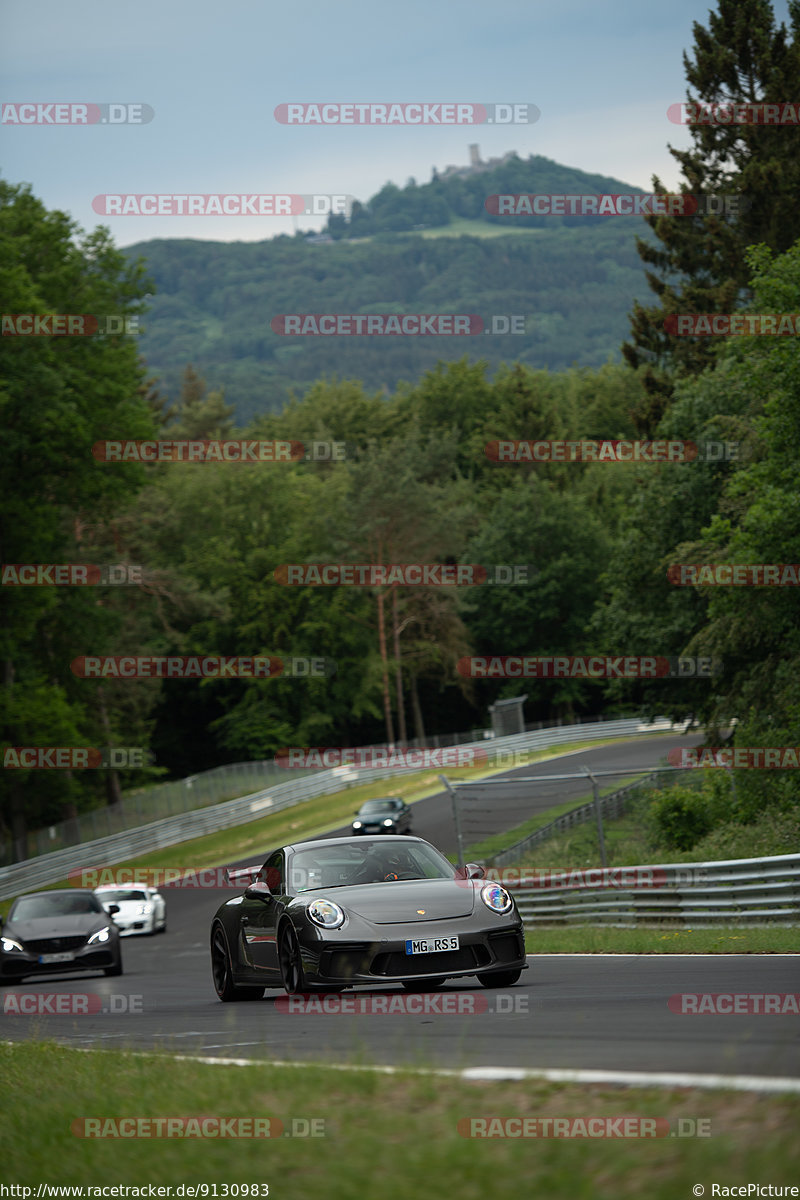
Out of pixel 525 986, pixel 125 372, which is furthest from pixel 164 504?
pixel 525 986

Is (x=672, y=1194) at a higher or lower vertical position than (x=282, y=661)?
higher

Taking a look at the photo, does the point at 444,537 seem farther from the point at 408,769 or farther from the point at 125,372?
the point at 125,372

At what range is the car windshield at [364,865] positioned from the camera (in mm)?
12453

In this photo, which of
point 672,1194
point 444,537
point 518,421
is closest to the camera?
point 672,1194

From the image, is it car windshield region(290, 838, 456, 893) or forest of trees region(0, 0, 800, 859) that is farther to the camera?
forest of trees region(0, 0, 800, 859)

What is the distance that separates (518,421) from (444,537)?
19.1 metres

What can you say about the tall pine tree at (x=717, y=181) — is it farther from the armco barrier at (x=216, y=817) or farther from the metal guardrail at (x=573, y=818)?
the metal guardrail at (x=573, y=818)

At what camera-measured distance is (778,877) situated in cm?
1820
